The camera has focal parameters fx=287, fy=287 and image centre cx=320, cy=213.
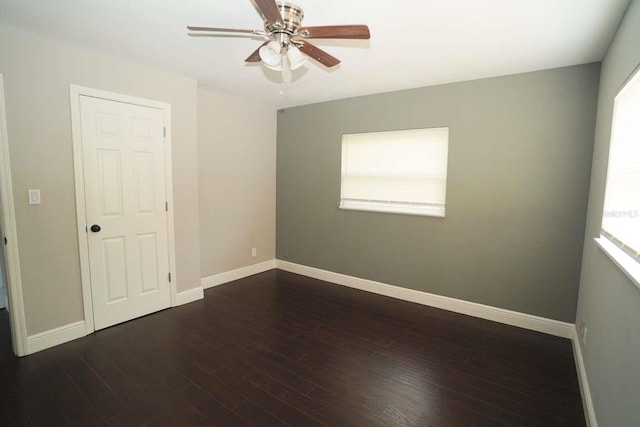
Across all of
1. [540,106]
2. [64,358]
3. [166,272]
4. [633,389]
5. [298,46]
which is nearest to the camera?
[633,389]

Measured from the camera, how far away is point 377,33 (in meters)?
2.18

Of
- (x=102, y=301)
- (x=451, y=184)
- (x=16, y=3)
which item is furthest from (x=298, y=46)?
(x=102, y=301)

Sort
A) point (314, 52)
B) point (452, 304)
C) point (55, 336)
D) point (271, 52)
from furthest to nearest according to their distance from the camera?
1. point (452, 304)
2. point (55, 336)
3. point (314, 52)
4. point (271, 52)

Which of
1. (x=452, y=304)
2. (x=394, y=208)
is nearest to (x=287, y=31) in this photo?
(x=394, y=208)

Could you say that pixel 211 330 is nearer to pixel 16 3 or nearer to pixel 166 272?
→ pixel 166 272

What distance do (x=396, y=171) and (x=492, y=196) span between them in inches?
44.4

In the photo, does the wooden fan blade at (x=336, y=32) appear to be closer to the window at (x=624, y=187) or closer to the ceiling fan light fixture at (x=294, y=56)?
the ceiling fan light fixture at (x=294, y=56)

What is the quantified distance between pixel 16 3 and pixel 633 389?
13.0ft

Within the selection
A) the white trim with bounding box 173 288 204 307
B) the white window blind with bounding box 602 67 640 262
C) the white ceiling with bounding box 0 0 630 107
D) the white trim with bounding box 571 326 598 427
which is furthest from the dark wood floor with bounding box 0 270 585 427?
the white ceiling with bounding box 0 0 630 107

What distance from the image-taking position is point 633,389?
116 cm

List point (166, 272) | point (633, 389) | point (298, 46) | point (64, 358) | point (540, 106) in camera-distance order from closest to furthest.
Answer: point (633, 389) < point (298, 46) < point (64, 358) < point (540, 106) < point (166, 272)

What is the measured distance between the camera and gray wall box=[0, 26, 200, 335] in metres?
2.26

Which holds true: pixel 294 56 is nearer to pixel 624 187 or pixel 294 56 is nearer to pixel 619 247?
pixel 624 187

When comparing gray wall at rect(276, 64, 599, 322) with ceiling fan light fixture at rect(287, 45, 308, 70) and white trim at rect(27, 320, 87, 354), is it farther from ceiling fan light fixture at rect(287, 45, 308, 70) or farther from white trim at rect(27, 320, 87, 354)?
white trim at rect(27, 320, 87, 354)
